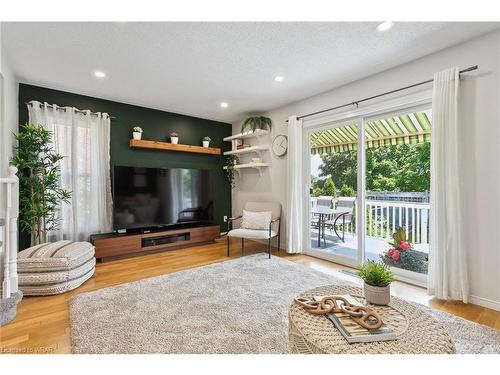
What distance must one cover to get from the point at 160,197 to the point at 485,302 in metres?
4.08

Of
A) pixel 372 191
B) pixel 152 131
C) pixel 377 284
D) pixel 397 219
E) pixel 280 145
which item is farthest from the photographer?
pixel 152 131

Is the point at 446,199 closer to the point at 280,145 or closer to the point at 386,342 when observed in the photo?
the point at 386,342

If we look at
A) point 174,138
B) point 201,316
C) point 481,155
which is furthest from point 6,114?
point 481,155

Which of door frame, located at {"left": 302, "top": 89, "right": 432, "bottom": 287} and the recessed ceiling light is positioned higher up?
the recessed ceiling light

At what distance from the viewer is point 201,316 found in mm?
1990

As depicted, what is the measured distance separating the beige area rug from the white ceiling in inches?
93.4

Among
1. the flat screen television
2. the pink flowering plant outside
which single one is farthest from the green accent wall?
the pink flowering plant outside

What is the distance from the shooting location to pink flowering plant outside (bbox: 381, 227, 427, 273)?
2.77m

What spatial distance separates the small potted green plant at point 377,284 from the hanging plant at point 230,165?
3764 mm

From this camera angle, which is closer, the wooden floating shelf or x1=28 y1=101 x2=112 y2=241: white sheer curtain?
x1=28 y1=101 x2=112 y2=241: white sheer curtain

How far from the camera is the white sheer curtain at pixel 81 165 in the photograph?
3.39m

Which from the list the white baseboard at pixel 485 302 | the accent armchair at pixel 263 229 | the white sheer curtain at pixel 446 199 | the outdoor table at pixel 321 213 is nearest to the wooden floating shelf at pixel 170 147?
the accent armchair at pixel 263 229

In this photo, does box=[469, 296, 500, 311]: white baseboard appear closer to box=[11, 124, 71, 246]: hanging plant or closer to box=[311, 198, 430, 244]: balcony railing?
box=[311, 198, 430, 244]: balcony railing

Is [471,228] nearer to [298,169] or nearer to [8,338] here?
[298,169]
